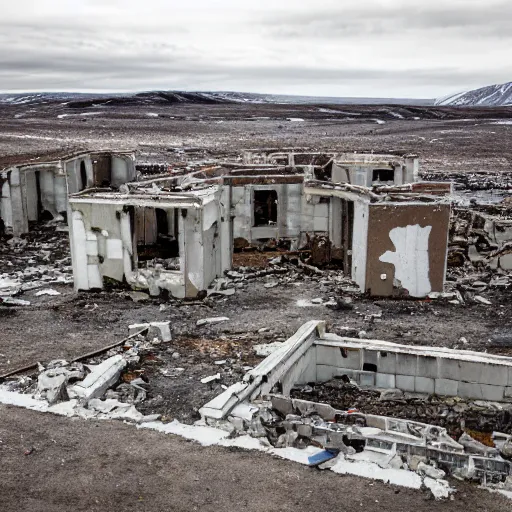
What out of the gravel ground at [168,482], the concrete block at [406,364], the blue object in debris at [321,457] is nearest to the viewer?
the gravel ground at [168,482]

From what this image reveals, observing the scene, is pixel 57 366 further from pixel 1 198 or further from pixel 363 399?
pixel 1 198

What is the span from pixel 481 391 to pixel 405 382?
1.08 m

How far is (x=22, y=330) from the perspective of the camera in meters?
11.7

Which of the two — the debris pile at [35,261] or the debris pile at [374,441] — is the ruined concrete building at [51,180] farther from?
the debris pile at [374,441]

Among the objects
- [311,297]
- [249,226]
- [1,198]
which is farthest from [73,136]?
[311,297]

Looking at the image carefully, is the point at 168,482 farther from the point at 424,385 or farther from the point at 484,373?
the point at 484,373

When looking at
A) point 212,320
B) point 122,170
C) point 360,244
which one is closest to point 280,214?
point 360,244

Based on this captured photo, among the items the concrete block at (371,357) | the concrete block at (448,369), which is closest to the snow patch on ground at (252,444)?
the concrete block at (371,357)

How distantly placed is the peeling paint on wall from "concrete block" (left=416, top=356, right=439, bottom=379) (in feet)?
13.4

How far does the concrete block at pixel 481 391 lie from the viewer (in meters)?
9.29

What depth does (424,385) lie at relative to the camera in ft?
31.5

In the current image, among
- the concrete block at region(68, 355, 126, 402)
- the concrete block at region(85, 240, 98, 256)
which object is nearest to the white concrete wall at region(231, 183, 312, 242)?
the concrete block at region(85, 240, 98, 256)

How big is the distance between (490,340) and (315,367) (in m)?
3.37

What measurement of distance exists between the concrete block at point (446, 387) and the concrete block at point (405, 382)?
36 centimetres
